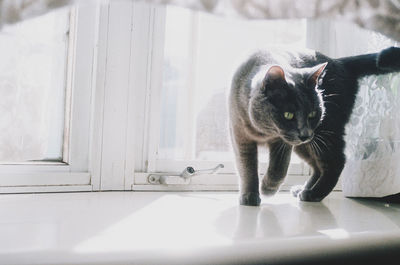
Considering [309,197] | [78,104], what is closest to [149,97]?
[78,104]

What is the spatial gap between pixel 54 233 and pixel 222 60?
958mm

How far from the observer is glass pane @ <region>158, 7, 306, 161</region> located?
4.16 feet

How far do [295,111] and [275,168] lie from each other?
0.24 metres

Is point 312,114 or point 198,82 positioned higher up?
point 198,82

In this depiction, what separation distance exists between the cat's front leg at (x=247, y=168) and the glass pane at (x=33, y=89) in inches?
20.5

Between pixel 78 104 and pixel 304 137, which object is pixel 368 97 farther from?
pixel 78 104

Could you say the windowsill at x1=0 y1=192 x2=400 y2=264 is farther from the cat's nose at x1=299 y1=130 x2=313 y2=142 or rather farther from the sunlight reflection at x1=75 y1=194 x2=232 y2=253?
the cat's nose at x1=299 y1=130 x2=313 y2=142

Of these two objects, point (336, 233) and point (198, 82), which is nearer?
point (336, 233)

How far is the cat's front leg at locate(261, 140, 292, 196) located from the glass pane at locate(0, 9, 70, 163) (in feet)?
2.01

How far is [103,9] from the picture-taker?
Answer: 3.49 ft

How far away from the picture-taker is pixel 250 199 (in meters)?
0.98

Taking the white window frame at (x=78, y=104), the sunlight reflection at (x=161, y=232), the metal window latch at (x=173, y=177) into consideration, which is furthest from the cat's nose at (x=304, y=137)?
the white window frame at (x=78, y=104)

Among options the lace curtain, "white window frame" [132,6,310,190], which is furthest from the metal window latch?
the lace curtain

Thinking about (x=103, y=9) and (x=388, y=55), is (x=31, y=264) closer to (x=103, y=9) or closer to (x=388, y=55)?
(x=103, y=9)
